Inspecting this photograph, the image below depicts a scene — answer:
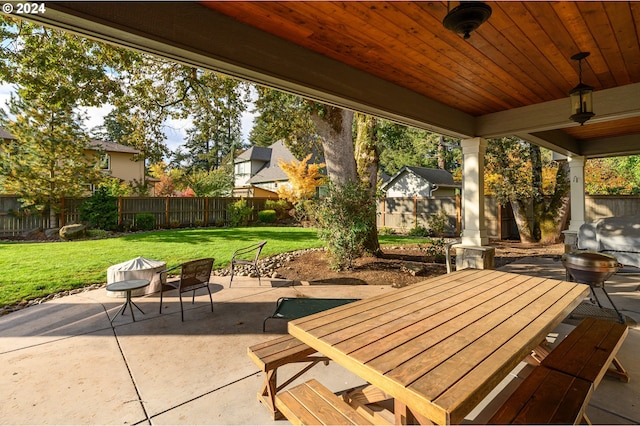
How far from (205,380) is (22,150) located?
13531mm

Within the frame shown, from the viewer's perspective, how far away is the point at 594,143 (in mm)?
7664

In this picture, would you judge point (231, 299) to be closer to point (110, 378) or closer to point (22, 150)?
point (110, 378)

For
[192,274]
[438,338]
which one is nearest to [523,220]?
[192,274]

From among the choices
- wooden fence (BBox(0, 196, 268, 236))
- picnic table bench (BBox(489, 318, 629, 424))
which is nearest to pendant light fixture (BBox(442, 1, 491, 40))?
picnic table bench (BBox(489, 318, 629, 424))

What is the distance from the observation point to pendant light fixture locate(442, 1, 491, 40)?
6.33ft

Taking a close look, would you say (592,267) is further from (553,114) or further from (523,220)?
(523,220)

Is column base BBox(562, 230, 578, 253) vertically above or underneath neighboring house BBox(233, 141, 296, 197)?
underneath

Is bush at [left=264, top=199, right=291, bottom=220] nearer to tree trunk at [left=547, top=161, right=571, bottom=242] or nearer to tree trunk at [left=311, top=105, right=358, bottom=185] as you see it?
tree trunk at [left=311, top=105, right=358, bottom=185]

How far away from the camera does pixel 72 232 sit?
10688 millimetres

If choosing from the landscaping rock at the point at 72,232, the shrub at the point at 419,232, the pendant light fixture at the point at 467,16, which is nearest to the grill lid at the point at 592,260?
the pendant light fixture at the point at 467,16

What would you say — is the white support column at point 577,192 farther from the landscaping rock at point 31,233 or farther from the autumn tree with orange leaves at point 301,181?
the landscaping rock at point 31,233

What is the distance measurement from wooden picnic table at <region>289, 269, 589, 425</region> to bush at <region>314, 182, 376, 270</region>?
12.2ft

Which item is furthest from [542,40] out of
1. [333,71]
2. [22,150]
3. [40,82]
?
[22,150]

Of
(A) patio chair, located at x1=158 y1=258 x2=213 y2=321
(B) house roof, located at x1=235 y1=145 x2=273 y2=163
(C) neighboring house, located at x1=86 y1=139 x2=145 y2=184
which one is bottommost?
(A) patio chair, located at x1=158 y1=258 x2=213 y2=321
